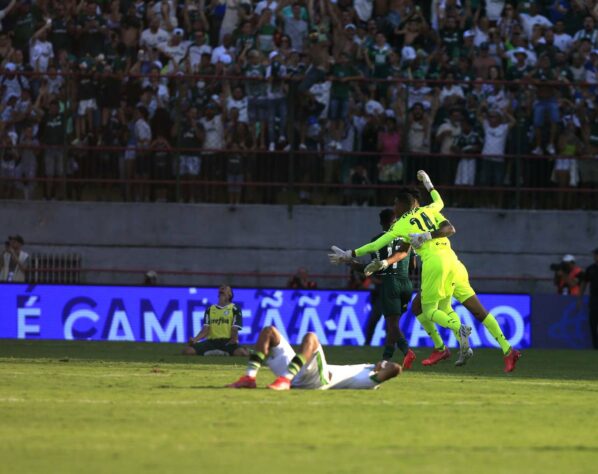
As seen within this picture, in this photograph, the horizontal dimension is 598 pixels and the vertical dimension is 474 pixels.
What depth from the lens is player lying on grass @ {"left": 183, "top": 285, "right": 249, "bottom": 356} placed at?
74.1 ft

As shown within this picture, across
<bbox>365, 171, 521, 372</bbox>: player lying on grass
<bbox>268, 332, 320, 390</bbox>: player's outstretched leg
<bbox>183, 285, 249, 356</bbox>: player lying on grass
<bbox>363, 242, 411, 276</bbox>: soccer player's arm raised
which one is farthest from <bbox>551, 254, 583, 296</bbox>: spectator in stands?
<bbox>268, 332, 320, 390</bbox>: player's outstretched leg

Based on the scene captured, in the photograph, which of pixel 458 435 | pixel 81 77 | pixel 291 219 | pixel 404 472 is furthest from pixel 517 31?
pixel 404 472

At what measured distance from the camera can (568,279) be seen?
95.2 ft

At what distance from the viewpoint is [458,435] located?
11.4 meters

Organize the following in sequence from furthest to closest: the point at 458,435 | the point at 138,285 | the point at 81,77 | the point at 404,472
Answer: the point at 81,77 < the point at 138,285 < the point at 458,435 < the point at 404,472

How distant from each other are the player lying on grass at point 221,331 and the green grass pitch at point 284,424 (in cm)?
414

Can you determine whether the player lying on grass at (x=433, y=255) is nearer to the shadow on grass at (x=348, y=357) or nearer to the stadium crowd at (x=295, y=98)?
the shadow on grass at (x=348, y=357)

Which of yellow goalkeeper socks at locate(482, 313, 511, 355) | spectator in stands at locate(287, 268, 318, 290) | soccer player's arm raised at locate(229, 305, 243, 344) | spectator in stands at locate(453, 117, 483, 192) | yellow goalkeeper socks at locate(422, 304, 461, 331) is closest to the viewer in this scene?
yellow goalkeeper socks at locate(482, 313, 511, 355)

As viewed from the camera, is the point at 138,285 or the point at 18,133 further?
the point at 18,133

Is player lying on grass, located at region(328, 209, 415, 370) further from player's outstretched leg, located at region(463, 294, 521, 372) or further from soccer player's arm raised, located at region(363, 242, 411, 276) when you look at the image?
player's outstretched leg, located at region(463, 294, 521, 372)

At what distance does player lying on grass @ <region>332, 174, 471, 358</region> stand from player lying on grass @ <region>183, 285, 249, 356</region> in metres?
4.21

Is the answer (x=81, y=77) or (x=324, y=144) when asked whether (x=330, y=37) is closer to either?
(x=324, y=144)

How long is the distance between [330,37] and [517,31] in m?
3.98

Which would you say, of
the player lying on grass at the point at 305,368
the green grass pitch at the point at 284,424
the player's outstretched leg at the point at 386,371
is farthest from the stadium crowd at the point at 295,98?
the player's outstretched leg at the point at 386,371
